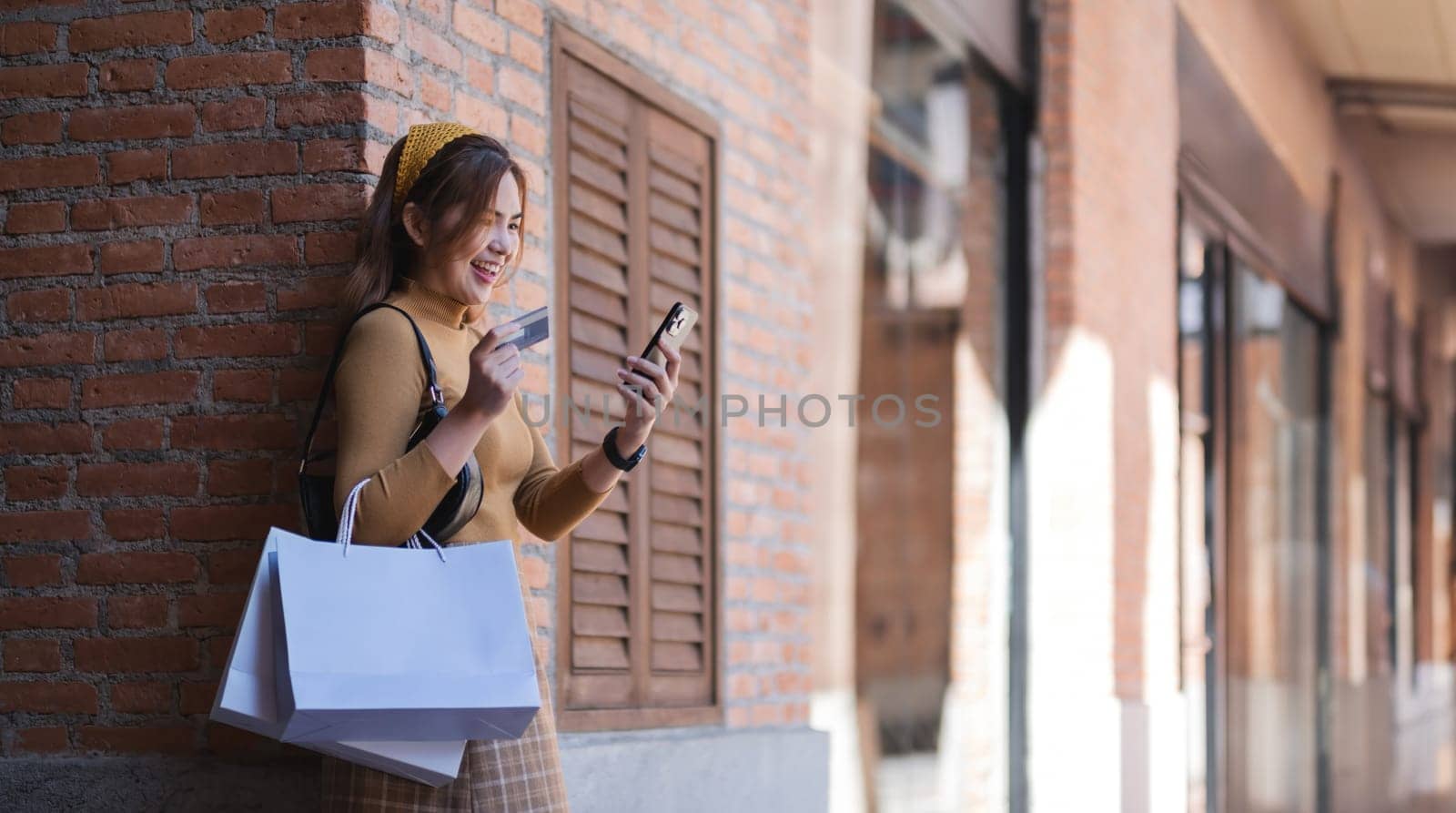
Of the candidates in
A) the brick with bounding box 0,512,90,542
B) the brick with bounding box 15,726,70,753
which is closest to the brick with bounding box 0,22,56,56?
the brick with bounding box 0,512,90,542

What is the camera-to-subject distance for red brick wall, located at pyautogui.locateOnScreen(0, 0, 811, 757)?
318 centimetres

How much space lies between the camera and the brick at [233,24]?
10.7 feet

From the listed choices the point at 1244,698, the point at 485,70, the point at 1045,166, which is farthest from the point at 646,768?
the point at 1244,698

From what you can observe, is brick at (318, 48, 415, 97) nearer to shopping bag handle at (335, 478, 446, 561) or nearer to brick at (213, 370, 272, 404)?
brick at (213, 370, 272, 404)

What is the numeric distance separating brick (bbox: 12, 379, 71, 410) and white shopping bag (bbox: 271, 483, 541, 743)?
1.15 meters

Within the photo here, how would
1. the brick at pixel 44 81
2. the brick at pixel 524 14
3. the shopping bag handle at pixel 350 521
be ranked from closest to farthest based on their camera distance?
the shopping bag handle at pixel 350 521
the brick at pixel 44 81
the brick at pixel 524 14

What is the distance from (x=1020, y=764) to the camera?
7309 millimetres

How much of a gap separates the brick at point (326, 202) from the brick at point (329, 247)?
0.03 meters

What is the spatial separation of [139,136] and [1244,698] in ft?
29.0

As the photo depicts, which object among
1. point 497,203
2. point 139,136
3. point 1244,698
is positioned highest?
point 139,136

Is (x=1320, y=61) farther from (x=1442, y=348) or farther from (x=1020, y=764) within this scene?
(x=1442, y=348)

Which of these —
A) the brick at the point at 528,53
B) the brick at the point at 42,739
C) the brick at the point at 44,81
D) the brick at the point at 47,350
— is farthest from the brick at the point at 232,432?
the brick at the point at 528,53

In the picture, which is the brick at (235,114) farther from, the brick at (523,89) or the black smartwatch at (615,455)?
the black smartwatch at (615,455)

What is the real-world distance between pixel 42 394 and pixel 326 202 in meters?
0.68
